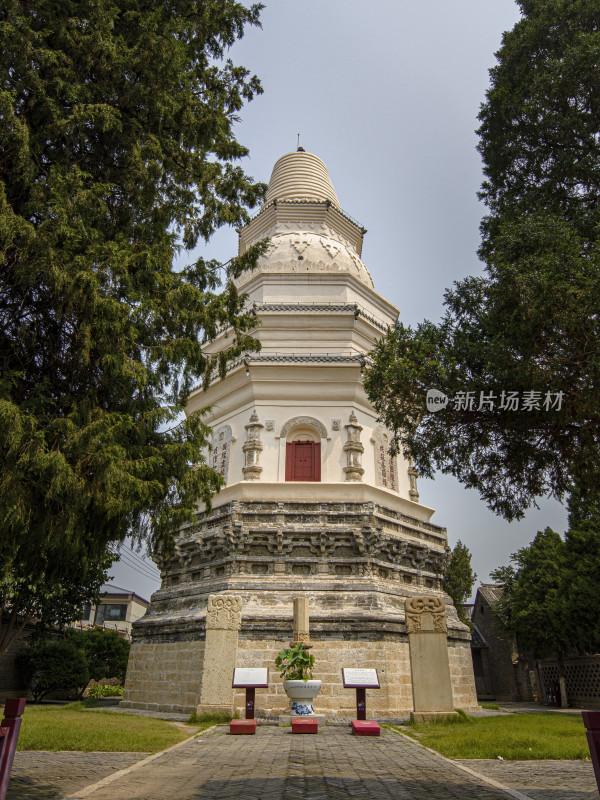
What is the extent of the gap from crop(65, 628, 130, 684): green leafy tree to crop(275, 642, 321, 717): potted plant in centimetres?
1756

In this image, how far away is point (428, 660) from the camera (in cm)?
1292

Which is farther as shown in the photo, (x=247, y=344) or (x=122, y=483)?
(x=247, y=344)

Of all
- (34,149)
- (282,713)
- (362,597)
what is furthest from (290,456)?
(34,149)

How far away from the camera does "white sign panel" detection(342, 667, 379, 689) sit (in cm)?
1222

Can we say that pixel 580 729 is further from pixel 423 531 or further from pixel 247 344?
pixel 247 344

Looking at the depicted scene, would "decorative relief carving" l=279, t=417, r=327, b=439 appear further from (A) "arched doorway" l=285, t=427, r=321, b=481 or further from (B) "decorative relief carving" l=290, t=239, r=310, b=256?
(B) "decorative relief carving" l=290, t=239, r=310, b=256

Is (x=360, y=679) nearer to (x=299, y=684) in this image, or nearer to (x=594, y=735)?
(x=299, y=684)

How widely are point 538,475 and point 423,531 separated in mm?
8814

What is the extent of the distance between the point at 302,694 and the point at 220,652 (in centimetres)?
255

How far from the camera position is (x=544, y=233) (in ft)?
30.6

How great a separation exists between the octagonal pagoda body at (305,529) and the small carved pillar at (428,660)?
203 centimetres

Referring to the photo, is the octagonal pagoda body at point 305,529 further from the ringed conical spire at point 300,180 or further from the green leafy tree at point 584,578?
the green leafy tree at point 584,578

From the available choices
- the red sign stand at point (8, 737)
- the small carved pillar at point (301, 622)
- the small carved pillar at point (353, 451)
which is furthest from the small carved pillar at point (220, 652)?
the red sign stand at point (8, 737)

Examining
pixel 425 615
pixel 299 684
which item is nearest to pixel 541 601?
pixel 425 615
